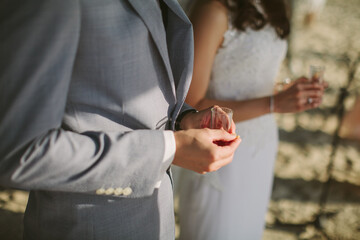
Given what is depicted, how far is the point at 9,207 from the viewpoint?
286cm

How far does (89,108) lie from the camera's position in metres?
0.85

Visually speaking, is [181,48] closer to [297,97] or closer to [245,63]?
[245,63]

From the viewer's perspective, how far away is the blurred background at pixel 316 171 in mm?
2762

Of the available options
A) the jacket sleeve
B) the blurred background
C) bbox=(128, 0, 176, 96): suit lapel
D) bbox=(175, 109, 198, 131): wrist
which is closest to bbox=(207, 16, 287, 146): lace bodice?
the blurred background

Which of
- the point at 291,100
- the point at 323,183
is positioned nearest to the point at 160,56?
the point at 291,100

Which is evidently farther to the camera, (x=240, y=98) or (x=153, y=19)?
(x=240, y=98)

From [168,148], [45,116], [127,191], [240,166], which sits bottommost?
[240,166]

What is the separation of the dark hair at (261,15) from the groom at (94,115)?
601 millimetres

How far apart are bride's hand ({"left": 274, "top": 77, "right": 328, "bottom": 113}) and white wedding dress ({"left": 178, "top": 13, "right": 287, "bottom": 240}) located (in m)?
0.16

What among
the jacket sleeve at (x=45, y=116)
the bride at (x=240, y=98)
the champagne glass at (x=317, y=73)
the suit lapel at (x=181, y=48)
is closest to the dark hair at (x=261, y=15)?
the bride at (x=240, y=98)

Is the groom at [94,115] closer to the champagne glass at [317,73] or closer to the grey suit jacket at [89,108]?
the grey suit jacket at [89,108]

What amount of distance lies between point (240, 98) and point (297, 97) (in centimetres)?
31

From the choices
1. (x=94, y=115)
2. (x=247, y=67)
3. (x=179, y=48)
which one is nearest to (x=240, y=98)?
(x=247, y=67)

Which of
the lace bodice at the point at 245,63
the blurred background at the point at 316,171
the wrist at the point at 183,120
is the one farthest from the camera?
the blurred background at the point at 316,171
